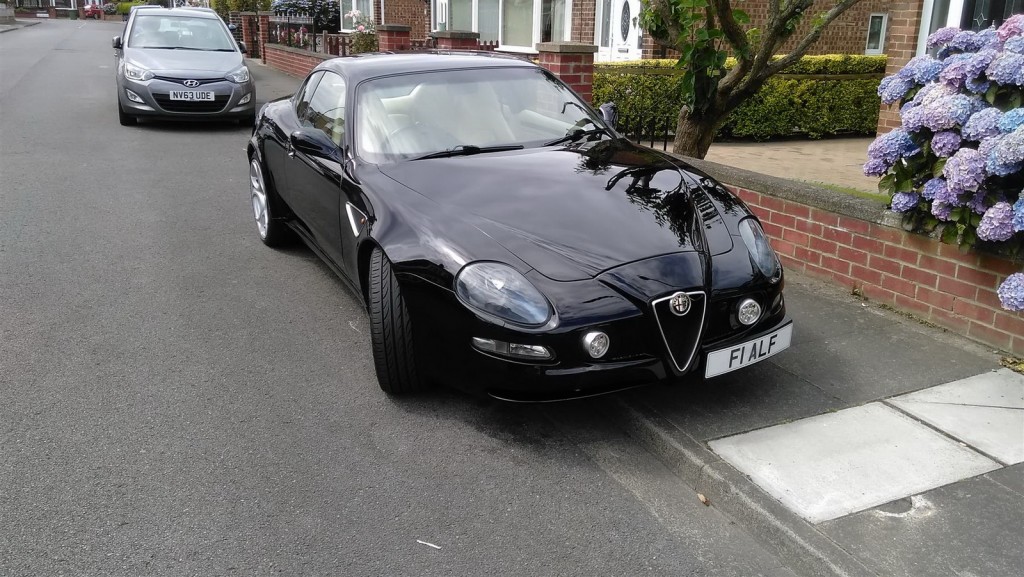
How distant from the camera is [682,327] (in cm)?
354

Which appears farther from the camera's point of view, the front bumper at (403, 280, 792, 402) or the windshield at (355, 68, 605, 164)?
the windshield at (355, 68, 605, 164)

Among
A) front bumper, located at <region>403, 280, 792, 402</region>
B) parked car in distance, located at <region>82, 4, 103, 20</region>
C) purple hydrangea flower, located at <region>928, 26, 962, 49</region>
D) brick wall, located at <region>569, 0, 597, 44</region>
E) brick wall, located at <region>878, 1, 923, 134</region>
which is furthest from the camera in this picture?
parked car in distance, located at <region>82, 4, 103, 20</region>

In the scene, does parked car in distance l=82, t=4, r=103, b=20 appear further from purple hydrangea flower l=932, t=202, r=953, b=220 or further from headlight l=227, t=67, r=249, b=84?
purple hydrangea flower l=932, t=202, r=953, b=220

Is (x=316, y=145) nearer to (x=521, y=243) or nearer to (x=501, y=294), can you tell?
(x=521, y=243)

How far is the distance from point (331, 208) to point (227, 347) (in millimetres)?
973

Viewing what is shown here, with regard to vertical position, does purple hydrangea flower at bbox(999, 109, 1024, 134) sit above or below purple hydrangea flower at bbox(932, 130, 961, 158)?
above

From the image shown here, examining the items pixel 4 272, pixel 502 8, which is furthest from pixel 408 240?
pixel 502 8

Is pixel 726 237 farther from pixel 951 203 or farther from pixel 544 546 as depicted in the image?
pixel 544 546

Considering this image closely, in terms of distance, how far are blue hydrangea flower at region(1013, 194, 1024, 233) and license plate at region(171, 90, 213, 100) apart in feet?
34.1

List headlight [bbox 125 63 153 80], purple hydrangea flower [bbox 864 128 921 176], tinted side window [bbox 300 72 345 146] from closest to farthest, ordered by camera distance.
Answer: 1. purple hydrangea flower [bbox 864 128 921 176]
2. tinted side window [bbox 300 72 345 146]
3. headlight [bbox 125 63 153 80]

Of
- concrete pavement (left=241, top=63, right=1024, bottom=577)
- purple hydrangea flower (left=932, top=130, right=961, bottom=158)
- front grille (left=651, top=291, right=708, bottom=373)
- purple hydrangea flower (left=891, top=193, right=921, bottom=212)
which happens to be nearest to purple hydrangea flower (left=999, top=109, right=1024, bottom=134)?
purple hydrangea flower (left=932, top=130, right=961, bottom=158)

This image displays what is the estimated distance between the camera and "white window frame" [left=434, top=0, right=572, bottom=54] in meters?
16.2

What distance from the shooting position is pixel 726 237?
3930 millimetres

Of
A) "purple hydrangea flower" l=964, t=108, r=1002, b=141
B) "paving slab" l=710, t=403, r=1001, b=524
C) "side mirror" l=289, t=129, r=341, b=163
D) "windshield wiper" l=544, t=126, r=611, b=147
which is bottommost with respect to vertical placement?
"paving slab" l=710, t=403, r=1001, b=524
